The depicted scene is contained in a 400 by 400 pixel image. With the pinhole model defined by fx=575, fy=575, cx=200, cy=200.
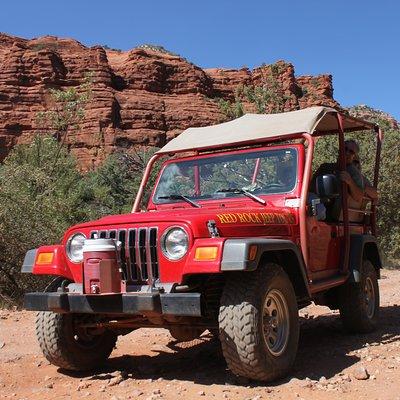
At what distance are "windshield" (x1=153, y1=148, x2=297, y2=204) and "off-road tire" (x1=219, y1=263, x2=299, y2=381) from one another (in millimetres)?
1273

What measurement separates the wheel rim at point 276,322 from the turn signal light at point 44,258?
1850mm

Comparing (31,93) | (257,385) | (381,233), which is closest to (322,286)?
(257,385)

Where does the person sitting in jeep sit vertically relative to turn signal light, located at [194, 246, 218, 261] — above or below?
above

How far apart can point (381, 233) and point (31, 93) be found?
1577 inches

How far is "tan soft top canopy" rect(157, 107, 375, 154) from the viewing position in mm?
5508

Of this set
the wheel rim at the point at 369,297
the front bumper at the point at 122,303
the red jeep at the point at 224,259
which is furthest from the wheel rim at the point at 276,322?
the wheel rim at the point at 369,297

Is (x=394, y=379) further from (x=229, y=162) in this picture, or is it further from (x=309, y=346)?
(x=229, y=162)

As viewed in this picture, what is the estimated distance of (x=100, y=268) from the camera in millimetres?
4145

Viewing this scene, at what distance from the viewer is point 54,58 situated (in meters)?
52.4

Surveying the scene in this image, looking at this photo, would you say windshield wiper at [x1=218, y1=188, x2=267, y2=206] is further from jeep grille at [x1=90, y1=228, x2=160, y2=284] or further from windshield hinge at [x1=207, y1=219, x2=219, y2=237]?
jeep grille at [x1=90, y1=228, x2=160, y2=284]

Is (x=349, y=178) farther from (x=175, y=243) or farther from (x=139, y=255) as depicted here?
(x=139, y=255)

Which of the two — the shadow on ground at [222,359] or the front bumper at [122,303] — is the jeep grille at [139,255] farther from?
the shadow on ground at [222,359]

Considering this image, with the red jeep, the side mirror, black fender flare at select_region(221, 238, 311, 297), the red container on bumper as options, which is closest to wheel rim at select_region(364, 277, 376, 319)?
the red jeep

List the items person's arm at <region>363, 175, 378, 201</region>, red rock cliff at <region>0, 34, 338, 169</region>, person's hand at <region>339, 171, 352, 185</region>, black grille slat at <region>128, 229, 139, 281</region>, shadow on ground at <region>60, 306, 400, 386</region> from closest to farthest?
1. black grille slat at <region>128, 229, 139, 281</region>
2. shadow on ground at <region>60, 306, 400, 386</region>
3. person's hand at <region>339, 171, 352, 185</region>
4. person's arm at <region>363, 175, 378, 201</region>
5. red rock cliff at <region>0, 34, 338, 169</region>
